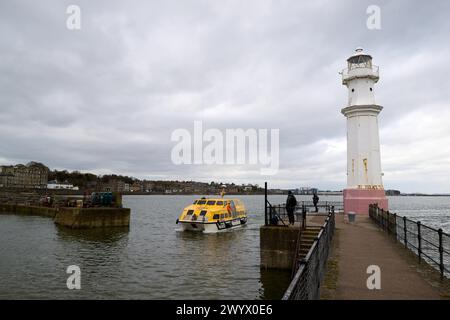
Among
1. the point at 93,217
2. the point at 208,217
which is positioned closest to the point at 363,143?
the point at 208,217

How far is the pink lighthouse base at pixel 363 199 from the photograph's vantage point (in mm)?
30266

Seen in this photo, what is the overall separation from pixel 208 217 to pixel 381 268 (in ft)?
74.8

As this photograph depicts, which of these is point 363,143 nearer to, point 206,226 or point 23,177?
point 206,226

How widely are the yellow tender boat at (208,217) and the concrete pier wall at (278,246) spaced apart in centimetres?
1612

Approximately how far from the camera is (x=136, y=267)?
18.8 metres

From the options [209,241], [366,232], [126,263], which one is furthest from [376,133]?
[126,263]

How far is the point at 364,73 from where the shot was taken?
101 feet

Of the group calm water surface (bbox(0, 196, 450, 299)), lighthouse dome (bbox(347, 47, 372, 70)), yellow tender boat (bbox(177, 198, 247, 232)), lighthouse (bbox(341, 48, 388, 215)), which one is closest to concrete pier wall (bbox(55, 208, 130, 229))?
calm water surface (bbox(0, 196, 450, 299))

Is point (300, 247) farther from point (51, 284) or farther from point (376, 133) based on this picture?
point (376, 133)

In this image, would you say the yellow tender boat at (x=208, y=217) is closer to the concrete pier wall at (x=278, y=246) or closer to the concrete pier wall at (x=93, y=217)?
the concrete pier wall at (x=93, y=217)

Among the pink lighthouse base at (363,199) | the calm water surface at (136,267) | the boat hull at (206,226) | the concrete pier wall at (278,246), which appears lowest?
the calm water surface at (136,267)

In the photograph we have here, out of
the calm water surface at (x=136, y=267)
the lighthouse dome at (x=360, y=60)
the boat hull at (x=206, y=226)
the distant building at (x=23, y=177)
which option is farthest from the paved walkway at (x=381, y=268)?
the distant building at (x=23, y=177)
